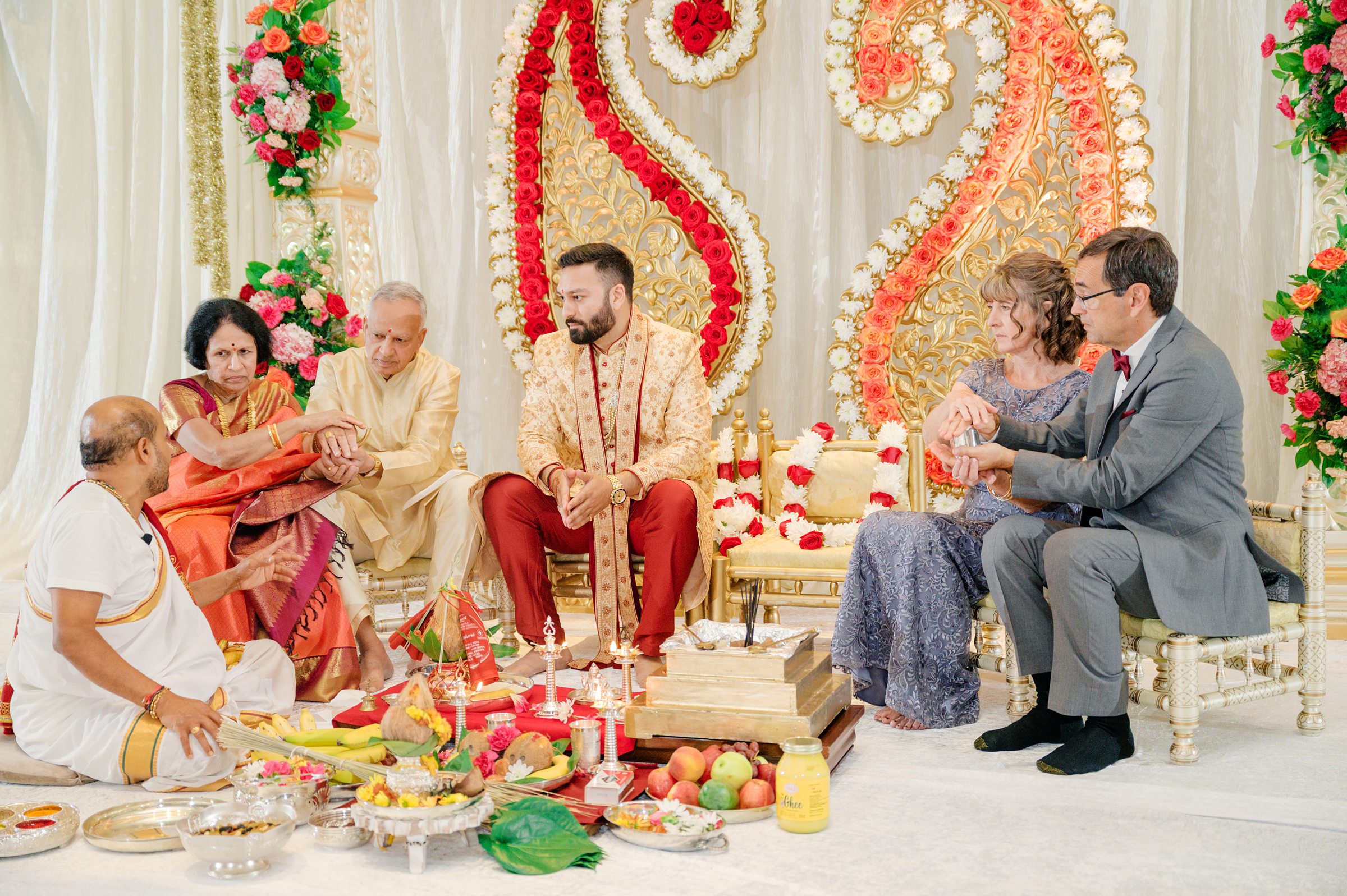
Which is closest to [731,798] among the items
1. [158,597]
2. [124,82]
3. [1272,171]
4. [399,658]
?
[158,597]

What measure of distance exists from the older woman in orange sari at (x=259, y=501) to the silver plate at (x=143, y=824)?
1.28 m

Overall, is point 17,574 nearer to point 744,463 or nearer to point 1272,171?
point 744,463

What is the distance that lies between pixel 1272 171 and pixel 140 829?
213 inches

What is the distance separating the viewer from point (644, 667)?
4660 mm

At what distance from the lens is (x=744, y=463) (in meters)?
5.62

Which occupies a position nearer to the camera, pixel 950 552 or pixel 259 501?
pixel 950 552

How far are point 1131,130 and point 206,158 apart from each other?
568 centimetres

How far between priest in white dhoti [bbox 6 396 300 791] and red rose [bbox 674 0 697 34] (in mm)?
3910

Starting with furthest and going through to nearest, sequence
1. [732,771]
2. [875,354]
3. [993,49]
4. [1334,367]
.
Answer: [875,354] < [993,49] < [1334,367] < [732,771]

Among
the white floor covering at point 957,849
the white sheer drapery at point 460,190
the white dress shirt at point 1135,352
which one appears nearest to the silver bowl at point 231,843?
the white floor covering at point 957,849

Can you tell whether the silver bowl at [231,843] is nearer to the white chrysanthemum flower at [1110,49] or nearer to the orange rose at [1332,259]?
the orange rose at [1332,259]

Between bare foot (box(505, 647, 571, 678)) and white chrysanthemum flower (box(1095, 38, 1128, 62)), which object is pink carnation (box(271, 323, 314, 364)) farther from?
white chrysanthemum flower (box(1095, 38, 1128, 62))

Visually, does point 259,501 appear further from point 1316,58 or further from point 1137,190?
point 1316,58

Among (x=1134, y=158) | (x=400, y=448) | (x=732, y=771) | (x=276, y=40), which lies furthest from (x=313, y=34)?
(x=732, y=771)
